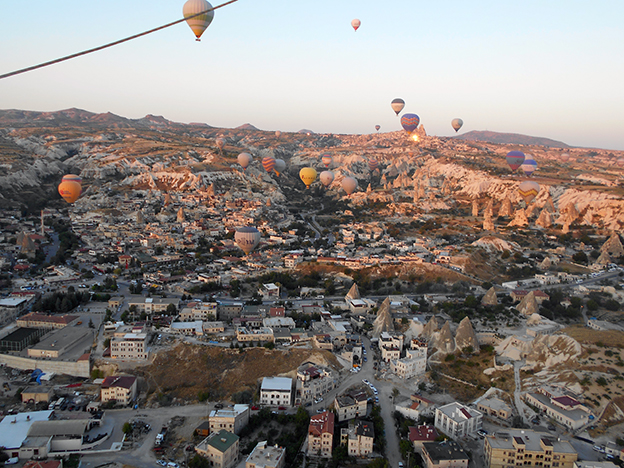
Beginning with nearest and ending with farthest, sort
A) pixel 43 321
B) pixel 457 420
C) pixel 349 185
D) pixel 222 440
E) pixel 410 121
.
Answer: pixel 222 440 → pixel 457 420 → pixel 43 321 → pixel 410 121 → pixel 349 185

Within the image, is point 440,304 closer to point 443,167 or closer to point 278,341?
point 278,341

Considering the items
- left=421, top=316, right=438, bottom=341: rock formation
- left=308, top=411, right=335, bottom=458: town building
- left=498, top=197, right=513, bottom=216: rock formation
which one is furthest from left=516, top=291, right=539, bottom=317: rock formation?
left=498, top=197, right=513, bottom=216: rock formation

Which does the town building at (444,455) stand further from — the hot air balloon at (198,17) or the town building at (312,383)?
the hot air balloon at (198,17)

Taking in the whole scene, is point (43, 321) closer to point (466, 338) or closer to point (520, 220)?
point (466, 338)

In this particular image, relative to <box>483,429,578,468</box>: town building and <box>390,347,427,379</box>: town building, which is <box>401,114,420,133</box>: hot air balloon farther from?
<box>483,429,578,468</box>: town building

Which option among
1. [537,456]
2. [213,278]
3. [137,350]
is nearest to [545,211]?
[213,278]

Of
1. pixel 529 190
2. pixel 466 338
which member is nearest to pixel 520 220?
pixel 529 190

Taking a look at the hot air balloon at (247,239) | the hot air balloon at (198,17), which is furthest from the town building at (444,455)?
the hot air balloon at (247,239)

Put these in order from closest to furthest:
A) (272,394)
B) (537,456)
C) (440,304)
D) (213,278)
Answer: (537,456)
(272,394)
(440,304)
(213,278)
